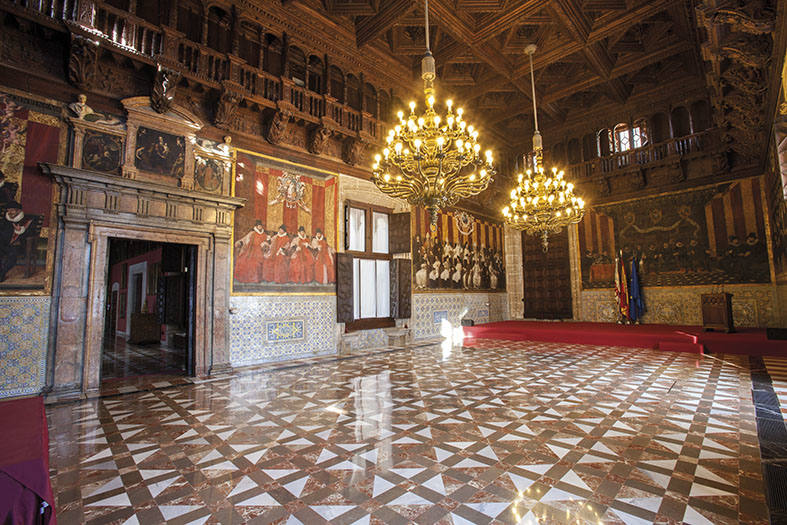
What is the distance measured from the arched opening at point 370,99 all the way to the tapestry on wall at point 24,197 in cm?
681

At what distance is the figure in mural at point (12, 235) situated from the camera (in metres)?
5.07

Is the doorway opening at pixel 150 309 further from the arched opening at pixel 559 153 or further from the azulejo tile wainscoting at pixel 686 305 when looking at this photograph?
the arched opening at pixel 559 153

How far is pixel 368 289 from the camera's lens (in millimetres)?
9742

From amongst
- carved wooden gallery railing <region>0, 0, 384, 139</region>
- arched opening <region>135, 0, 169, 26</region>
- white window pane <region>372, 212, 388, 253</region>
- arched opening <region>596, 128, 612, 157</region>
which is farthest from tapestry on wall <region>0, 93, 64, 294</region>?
arched opening <region>596, 128, 612, 157</region>

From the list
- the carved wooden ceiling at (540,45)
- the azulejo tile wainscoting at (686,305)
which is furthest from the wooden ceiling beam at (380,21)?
the azulejo tile wainscoting at (686,305)

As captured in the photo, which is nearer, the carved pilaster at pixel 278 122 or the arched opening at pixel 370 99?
the carved pilaster at pixel 278 122

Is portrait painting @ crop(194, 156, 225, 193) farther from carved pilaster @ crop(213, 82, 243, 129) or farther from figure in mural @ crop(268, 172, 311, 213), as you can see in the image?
figure in mural @ crop(268, 172, 311, 213)

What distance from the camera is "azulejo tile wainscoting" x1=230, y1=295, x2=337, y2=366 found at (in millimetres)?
7141

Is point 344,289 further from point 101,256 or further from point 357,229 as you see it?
point 101,256

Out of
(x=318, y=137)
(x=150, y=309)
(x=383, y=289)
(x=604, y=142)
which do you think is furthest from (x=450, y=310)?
(x=150, y=309)

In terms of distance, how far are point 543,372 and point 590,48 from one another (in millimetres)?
8474

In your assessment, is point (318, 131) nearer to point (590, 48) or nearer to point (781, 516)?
point (590, 48)

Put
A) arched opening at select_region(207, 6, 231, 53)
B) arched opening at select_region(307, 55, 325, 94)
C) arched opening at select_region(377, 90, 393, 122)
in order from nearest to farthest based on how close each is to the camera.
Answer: arched opening at select_region(207, 6, 231, 53), arched opening at select_region(307, 55, 325, 94), arched opening at select_region(377, 90, 393, 122)

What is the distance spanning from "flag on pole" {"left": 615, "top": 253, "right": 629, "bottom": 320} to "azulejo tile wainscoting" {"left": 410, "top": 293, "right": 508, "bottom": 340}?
13.2ft
